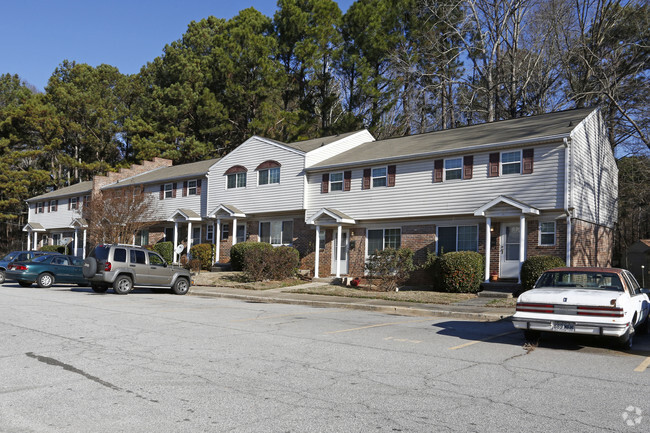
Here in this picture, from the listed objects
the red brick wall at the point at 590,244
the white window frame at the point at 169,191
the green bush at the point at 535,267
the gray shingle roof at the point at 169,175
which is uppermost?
the gray shingle roof at the point at 169,175

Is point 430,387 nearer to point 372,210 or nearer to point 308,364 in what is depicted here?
point 308,364

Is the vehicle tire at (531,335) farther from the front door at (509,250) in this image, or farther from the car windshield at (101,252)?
the car windshield at (101,252)

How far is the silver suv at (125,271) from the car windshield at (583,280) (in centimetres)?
1413

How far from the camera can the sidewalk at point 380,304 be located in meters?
14.5

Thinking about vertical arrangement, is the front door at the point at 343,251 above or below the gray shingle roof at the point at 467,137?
below

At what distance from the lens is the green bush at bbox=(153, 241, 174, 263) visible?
3462 centimetres

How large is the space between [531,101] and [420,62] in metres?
9.05

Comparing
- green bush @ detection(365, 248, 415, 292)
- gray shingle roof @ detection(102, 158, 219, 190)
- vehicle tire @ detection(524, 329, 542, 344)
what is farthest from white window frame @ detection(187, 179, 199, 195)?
vehicle tire @ detection(524, 329, 542, 344)

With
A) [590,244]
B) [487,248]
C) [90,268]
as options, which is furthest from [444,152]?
[90,268]

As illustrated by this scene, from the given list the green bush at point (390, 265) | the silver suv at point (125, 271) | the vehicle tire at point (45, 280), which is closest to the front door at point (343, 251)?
the green bush at point (390, 265)

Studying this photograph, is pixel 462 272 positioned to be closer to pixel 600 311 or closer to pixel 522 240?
pixel 522 240

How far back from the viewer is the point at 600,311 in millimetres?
9125

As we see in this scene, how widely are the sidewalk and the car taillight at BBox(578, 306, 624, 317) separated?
15.5 feet

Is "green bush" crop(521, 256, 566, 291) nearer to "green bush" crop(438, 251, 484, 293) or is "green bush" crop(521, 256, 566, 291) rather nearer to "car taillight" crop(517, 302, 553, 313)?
"green bush" crop(438, 251, 484, 293)
